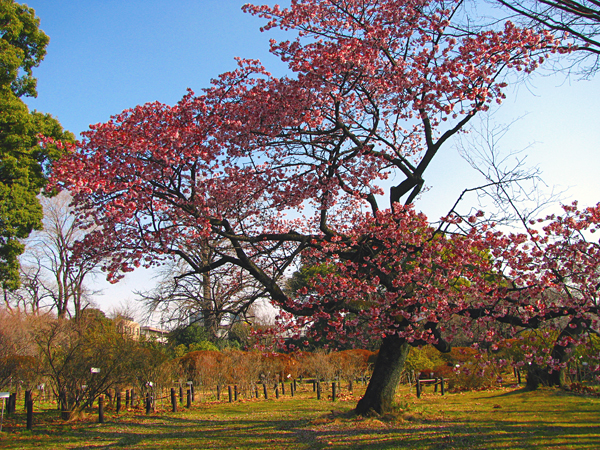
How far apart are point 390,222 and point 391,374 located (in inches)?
127

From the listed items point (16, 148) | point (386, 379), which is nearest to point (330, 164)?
point (386, 379)

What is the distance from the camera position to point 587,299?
6016 millimetres

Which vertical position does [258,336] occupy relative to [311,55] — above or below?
below

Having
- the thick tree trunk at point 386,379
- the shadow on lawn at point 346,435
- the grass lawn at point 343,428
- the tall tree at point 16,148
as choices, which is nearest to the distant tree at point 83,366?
the grass lawn at point 343,428

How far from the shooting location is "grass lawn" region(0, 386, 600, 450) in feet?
20.8

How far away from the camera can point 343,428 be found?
7.62 m

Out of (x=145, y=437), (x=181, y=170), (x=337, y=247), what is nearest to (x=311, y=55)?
(x=181, y=170)

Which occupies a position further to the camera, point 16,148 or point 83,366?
point 16,148

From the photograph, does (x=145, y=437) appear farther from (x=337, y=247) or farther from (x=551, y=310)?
(x=551, y=310)

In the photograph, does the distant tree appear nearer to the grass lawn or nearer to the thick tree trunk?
the grass lawn

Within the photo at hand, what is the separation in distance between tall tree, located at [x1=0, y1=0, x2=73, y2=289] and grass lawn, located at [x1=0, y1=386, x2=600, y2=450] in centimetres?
587

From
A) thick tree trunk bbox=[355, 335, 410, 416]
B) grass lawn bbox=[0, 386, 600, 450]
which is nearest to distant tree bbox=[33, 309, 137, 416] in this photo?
grass lawn bbox=[0, 386, 600, 450]

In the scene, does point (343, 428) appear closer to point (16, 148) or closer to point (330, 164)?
point (330, 164)

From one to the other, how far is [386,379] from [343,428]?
1394mm
